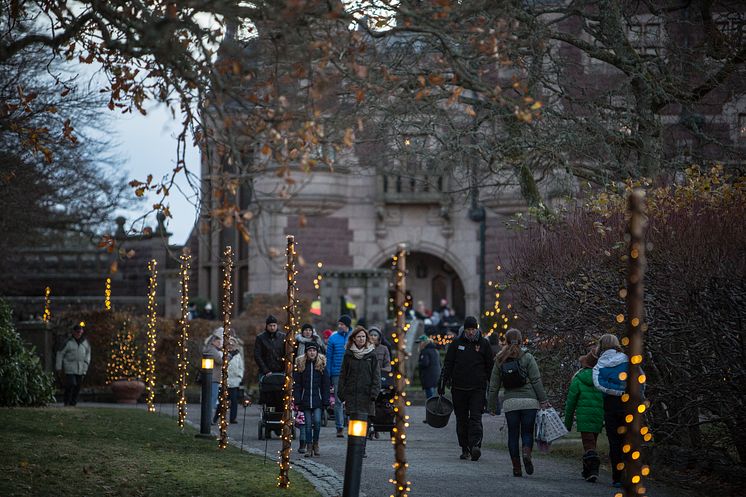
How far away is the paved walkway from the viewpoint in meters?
12.6

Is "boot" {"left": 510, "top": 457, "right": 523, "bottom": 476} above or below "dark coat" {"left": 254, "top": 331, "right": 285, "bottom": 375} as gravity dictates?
below

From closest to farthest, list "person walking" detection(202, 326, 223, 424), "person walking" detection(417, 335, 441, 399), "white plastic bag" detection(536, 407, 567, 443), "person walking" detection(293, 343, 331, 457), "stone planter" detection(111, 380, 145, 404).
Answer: "white plastic bag" detection(536, 407, 567, 443) < "person walking" detection(293, 343, 331, 457) < "person walking" detection(202, 326, 223, 424) < "person walking" detection(417, 335, 441, 399) < "stone planter" detection(111, 380, 145, 404)

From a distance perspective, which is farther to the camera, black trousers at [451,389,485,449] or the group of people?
black trousers at [451,389,485,449]

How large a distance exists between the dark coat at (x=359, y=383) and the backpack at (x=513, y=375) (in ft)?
4.59

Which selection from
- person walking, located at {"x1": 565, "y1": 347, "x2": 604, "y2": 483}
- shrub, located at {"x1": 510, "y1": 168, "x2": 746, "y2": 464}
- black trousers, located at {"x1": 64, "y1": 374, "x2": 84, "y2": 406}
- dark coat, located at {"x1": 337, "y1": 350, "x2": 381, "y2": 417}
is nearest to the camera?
shrub, located at {"x1": 510, "y1": 168, "x2": 746, "y2": 464}

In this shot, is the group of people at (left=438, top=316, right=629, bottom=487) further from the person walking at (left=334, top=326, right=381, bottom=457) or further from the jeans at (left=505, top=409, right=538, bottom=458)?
the person walking at (left=334, top=326, right=381, bottom=457)

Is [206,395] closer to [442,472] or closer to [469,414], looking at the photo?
[469,414]

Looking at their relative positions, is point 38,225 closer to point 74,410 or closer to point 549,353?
point 74,410

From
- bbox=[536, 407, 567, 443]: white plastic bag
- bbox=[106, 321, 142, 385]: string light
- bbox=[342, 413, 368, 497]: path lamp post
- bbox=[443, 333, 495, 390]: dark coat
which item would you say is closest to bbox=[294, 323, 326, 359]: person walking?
bbox=[443, 333, 495, 390]: dark coat

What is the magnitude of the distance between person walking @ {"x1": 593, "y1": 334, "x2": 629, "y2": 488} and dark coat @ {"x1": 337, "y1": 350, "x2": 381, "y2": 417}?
2.55 m

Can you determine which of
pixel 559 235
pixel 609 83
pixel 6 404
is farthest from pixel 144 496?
pixel 609 83

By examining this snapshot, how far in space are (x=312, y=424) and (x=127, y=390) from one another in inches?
482

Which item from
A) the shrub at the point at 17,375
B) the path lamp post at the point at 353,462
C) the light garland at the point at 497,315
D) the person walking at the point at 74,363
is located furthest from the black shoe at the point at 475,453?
the person walking at the point at 74,363

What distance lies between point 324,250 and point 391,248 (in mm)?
2220
